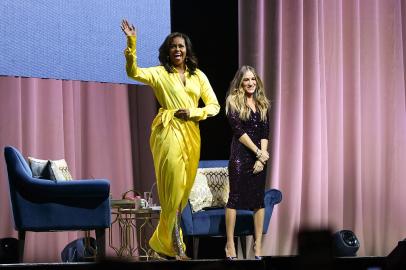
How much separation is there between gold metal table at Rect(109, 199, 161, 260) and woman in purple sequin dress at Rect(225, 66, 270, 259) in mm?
869

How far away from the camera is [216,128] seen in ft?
22.0

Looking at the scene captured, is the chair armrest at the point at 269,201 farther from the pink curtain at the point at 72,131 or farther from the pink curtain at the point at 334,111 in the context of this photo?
the pink curtain at the point at 72,131

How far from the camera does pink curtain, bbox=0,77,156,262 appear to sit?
6.28 m

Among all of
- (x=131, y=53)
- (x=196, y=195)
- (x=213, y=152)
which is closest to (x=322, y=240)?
(x=131, y=53)

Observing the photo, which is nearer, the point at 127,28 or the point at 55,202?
the point at 127,28

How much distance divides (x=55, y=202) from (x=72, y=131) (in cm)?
136

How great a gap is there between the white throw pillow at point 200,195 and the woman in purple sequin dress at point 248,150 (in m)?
0.54

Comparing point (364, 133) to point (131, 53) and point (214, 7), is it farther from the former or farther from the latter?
point (131, 53)

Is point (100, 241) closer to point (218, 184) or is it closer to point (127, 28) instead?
point (218, 184)

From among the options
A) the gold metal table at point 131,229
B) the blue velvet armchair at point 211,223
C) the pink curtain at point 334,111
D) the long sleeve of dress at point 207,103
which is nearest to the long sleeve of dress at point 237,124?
the long sleeve of dress at point 207,103

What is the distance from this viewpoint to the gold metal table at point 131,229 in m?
6.00

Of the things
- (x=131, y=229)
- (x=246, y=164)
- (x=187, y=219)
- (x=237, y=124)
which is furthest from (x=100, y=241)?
(x=131, y=229)

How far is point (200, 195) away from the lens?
5867 mm

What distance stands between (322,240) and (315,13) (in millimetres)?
5409
